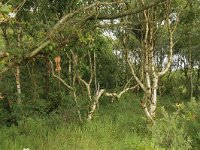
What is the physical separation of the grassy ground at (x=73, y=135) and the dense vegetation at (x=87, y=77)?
0.03 metres

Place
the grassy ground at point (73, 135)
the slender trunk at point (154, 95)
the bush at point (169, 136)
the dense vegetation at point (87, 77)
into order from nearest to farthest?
the dense vegetation at point (87, 77) < the bush at point (169, 136) < the grassy ground at point (73, 135) < the slender trunk at point (154, 95)

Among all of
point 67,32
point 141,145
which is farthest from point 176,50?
point 67,32

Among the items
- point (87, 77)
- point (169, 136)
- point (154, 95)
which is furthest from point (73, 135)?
point (87, 77)

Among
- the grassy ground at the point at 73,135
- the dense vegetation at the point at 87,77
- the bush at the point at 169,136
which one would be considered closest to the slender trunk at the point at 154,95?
the dense vegetation at the point at 87,77

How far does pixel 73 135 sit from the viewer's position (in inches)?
454

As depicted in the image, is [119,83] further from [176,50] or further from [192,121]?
[192,121]

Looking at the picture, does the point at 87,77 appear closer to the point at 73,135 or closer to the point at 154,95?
the point at 154,95

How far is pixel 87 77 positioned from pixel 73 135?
12.4 metres

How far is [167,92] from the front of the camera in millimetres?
28750

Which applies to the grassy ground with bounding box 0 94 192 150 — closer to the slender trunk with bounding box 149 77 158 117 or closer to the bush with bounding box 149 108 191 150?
the bush with bounding box 149 108 191 150

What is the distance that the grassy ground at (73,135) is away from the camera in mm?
10203

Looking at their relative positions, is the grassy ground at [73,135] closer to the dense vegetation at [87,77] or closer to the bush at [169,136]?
the dense vegetation at [87,77]

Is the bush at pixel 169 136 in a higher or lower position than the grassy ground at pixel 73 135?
higher

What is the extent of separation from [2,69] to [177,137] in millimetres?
4844
